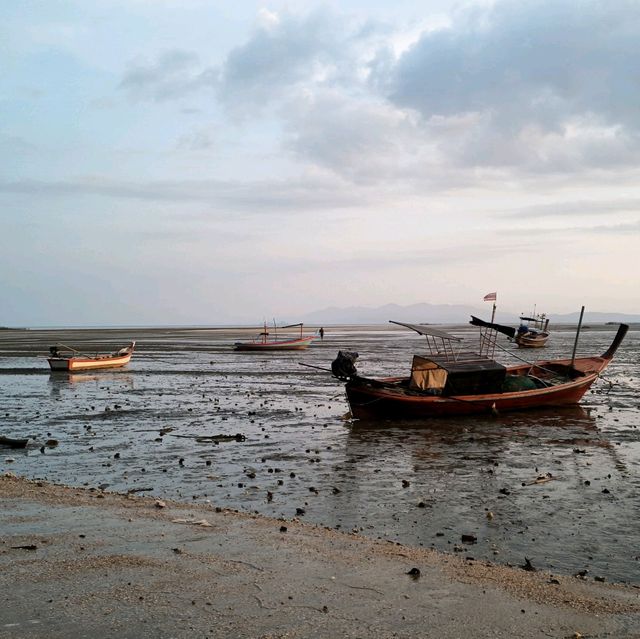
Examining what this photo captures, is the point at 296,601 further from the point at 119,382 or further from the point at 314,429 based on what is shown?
the point at 119,382

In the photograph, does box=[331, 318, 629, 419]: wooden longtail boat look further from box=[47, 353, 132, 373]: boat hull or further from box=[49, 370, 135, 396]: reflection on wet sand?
box=[47, 353, 132, 373]: boat hull

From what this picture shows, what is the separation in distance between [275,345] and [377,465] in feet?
164

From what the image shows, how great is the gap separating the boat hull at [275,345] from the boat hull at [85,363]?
20145mm

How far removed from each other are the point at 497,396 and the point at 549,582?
49.7ft

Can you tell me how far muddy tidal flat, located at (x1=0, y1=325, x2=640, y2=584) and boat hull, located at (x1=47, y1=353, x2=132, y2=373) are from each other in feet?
38.7

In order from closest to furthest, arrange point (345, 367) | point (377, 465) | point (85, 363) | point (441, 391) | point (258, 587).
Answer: point (258, 587), point (377, 465), point (345, 367), point (441, 391), point (85, 363)

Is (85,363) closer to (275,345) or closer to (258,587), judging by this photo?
(275,345)

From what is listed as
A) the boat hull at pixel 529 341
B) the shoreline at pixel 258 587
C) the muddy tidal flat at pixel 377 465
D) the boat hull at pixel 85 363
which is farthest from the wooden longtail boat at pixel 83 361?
the boat hull at pixel 529 341

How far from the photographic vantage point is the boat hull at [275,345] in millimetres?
63562

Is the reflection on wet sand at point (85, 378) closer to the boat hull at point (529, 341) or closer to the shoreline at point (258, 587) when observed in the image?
the shoreline at point (258, 587)

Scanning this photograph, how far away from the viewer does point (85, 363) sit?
41062mm

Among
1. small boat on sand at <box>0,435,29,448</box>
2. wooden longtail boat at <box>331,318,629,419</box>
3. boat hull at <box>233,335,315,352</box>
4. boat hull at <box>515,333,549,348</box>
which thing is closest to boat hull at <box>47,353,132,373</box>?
boat hull at <box>233,335,315,352</box>

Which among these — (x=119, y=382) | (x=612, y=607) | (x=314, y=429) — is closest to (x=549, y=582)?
(x=612, y=607)

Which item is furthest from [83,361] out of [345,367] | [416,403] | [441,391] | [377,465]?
[377,465]
